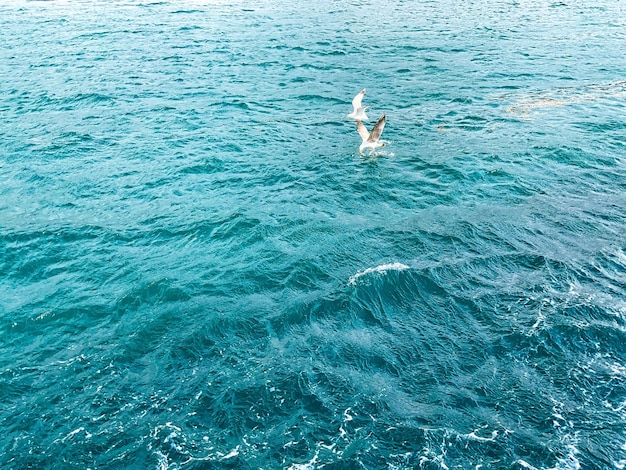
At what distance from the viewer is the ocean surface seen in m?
15.3

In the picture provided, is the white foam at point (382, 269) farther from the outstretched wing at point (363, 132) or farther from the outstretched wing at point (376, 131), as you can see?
the outstretched wing at point (363, 132)

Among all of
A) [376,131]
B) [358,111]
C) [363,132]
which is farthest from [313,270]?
[358,111]

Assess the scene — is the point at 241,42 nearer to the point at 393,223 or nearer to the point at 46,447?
the point at 393,223

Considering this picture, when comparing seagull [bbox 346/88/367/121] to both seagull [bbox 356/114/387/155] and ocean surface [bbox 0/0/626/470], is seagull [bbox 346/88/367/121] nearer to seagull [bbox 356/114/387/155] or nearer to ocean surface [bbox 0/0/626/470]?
ocean surface [bbox 0/0/626/470]

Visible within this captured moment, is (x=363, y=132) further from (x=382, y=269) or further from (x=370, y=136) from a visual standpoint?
(x=382, y=269)

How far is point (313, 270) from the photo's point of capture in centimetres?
2161

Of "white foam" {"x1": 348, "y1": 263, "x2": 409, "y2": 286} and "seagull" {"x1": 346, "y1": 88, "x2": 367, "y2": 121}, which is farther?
"seagull" {"x1": 346, "y1": 88, "x2": 367, "y2": 121}

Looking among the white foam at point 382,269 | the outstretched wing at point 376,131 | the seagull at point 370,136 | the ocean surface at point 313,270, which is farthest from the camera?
the seagull at point 370,136

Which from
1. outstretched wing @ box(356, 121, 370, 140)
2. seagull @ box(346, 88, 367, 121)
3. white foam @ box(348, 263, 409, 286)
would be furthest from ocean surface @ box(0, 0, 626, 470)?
outstretched wing @ box(356, 121, 370, 140)

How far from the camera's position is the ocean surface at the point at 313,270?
50.3 ft

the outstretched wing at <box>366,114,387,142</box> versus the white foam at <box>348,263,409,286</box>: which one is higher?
the outstretched wing at <box>366,114,387,142</box>

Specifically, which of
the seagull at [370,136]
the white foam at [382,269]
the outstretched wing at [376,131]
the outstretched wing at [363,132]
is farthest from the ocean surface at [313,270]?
the outstretched wing at [363,132]

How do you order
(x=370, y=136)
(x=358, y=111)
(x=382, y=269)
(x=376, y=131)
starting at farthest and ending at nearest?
(x=358, y=111) → (x=370, y=136) → (x=376, y=131) → (x=382, y=269)

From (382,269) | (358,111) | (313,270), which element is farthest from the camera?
(358,111)
